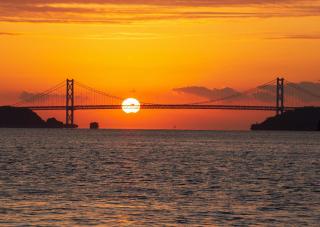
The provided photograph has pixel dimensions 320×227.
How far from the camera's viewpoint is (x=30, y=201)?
101 ft

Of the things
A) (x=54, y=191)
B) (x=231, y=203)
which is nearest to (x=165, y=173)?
(x=54, y=191)

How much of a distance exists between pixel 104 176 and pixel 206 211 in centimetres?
1696

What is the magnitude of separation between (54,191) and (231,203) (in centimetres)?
773

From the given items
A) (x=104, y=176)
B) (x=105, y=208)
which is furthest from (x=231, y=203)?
(x=104, y=176)

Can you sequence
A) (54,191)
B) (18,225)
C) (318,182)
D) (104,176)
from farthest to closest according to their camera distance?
(104,176)
(318,182)
(54,191)
(18,225)

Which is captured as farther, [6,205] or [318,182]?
[318,182]

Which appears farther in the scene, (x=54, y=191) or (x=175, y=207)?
(x=54, y=191)

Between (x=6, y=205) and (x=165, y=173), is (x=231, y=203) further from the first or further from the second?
(x=165, y=173)

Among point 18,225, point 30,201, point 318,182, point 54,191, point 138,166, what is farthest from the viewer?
point 138,166

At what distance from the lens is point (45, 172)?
155 ft

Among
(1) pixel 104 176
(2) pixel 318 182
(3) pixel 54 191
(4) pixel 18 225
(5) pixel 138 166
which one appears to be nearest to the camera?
(4) pixel 18 225

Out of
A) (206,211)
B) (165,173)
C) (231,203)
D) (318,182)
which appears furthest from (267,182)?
(206,211)

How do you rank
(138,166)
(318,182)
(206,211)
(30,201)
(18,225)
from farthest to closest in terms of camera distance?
(138,166) → (318,182) → (30,201) → (206,211) → (18,225)

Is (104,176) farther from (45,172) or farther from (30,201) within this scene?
(30,201)
